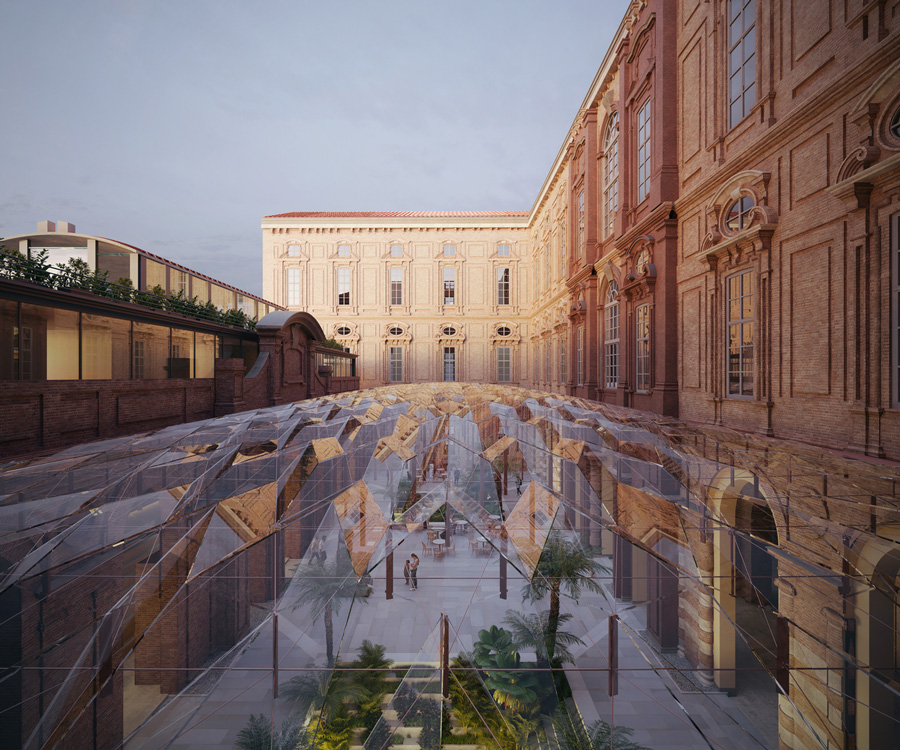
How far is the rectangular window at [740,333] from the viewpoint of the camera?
8719 millimetres

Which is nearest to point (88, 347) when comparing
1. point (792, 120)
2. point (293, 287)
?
point (792, 120)

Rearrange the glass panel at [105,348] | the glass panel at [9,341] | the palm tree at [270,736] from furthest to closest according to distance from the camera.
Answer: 1. the glass panel at [105,348]
2. the glass panel at [9,341]
3. the palm tree at [270,736]

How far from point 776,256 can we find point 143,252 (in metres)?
14.8

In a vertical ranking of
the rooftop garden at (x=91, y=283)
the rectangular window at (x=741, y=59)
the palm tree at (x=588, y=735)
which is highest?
the rectangular window at (x=741, y=59)

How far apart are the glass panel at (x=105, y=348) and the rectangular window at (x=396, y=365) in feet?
80.5

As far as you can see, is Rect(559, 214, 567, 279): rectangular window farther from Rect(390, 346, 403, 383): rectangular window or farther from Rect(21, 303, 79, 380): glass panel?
Rect(21, 303, 79, 380): glass panel

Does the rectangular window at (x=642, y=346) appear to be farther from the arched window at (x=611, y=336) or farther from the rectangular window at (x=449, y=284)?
the rectangular window at (x=449, y=284)

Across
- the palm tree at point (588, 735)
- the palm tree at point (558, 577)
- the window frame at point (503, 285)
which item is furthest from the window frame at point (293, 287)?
the palm tree at point (588, 735)

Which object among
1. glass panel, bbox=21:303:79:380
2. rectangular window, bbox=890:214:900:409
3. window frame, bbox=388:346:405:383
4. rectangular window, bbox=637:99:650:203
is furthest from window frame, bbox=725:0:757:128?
window frame, bbox=388:346:405:383

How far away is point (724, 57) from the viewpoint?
9.41m

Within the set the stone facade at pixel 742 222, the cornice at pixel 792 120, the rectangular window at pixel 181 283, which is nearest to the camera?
the cornice at pixel 792 120

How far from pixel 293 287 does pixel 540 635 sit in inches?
1351

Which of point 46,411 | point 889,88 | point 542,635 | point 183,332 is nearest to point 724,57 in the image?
point 889,88

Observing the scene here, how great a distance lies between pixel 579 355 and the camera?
19234mm
